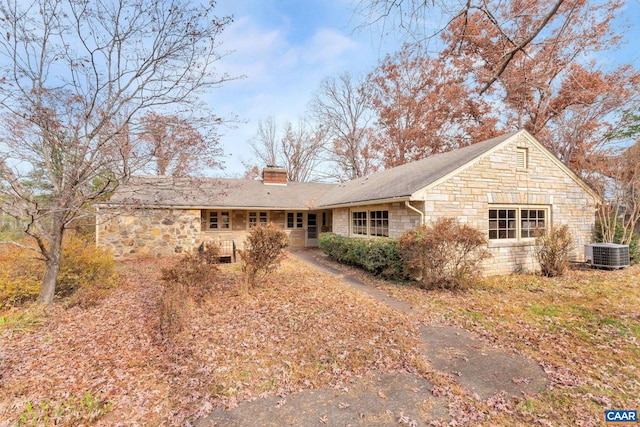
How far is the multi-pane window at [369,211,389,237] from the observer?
10.2 m

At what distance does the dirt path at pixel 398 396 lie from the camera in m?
2.79

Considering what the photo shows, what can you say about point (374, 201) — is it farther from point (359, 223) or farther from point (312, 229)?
point (312, 229)

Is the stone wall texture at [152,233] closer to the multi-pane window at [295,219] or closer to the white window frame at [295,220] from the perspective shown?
the white window frame at [295,220]

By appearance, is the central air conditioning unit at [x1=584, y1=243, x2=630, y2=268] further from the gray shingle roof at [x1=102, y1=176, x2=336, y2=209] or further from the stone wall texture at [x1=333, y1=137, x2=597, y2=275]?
the gray shingle roof at [x1=102, y1=176, x2=336, y2=209]

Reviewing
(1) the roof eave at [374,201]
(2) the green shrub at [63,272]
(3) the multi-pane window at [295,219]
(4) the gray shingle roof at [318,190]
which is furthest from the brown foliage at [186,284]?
(3) the multi-pane window at [295,219]

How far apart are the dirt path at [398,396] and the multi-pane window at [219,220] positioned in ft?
43.7

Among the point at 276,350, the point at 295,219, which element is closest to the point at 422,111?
the point at 295,219

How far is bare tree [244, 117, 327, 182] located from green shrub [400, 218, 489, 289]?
22571mm

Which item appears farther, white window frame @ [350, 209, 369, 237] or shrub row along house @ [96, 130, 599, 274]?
white window frame @ [350, 209, 369, 237]

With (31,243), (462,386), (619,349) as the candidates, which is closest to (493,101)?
(619,349)

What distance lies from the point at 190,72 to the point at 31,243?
19.2 feet

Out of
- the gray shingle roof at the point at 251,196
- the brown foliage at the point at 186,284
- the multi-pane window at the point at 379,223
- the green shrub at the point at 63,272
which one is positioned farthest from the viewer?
the gray shingle roof at the point at 251,196

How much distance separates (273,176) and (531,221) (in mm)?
14185

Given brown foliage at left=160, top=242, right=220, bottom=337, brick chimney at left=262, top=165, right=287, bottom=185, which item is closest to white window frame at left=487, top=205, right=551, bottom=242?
brown foliage at left=160, top=242, right=220, bottom=337
